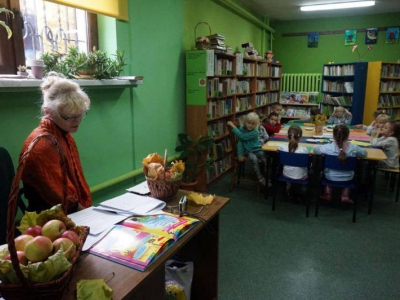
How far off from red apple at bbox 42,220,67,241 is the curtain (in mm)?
1777

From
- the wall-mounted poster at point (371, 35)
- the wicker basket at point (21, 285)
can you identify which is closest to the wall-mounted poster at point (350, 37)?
the wall-mounted poster at point (371, 35)

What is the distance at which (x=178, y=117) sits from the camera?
3.95 m

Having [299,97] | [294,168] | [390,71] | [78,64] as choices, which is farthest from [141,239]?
[390,71]

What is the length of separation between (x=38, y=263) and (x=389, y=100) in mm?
7794

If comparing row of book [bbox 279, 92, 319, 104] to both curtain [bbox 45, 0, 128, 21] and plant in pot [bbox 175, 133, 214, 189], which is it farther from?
curtain [bbox 45, 0, 128, 21]

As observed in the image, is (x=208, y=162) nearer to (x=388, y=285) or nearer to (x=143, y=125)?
(x=143, y=125)

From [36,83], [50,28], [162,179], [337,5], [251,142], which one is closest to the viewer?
[162,179]

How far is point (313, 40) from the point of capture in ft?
25.2

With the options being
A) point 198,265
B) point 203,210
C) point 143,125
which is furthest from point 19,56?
point 198,265

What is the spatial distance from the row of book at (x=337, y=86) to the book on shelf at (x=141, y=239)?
647cm

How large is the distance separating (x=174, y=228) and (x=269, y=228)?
2025 mm

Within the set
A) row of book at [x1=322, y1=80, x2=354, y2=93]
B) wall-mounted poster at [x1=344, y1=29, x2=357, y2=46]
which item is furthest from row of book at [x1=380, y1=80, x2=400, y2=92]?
wall-mounted poster at [x1=344, y1=29, x2=357, y2=46]

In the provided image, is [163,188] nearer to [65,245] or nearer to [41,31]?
[65,245]

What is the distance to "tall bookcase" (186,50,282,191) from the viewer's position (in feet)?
12.8
